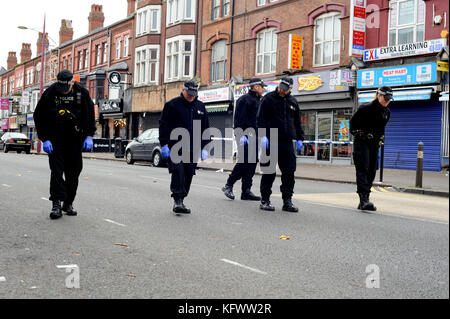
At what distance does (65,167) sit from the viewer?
23.1 feet

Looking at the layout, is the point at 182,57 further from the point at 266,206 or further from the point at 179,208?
the point at 179,208

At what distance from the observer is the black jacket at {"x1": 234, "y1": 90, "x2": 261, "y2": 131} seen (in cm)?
885

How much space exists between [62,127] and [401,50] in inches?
592

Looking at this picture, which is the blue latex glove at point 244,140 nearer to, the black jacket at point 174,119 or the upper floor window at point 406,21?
the black jacket at point 174,119

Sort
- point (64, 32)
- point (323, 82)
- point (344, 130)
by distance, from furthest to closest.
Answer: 1. point (64, 32)
2. point (323, 82)
3. point (344, 130)

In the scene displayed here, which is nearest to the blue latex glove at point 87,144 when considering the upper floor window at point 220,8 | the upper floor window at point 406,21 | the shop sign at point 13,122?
the upper floor window at point 406,21

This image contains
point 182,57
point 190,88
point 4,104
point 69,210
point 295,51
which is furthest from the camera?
point 4,104

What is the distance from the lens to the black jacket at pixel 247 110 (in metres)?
8.85

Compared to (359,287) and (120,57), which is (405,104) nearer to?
(359,287)

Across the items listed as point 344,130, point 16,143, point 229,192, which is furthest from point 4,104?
point 229,192

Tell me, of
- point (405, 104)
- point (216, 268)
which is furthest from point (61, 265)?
point (405, 104)

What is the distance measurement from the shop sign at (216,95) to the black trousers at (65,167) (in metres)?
21.6

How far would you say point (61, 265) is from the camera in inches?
177

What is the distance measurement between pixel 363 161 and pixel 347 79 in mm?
13640
